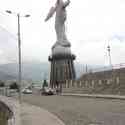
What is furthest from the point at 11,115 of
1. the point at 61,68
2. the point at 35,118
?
the point at 61,68

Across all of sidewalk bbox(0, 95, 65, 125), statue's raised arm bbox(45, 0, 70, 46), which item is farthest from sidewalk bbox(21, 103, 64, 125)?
statue's raised arm bbox(45, 0, 70, 46)

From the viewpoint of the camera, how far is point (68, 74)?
9031cm

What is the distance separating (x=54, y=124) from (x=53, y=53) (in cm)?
7823

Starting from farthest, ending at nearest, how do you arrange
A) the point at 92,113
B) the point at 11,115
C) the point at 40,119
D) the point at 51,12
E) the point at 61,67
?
the point at 61,67
the point at 51,12
the point at 11,115
the point at 92,113
the point at 40,119

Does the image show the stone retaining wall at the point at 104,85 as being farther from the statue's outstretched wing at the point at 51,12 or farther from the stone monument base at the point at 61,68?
the statue's outstretched wing at the point at 51,12

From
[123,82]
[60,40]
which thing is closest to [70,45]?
[60,40]

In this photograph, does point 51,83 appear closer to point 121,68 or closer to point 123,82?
point 121,68

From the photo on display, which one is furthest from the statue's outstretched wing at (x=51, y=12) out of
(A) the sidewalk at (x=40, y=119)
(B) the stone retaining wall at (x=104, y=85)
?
(A) the sidewalk at (x=40, y=119)

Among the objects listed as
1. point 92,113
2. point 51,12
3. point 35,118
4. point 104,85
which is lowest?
point 35,118

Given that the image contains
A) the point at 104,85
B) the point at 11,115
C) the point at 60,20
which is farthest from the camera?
the point at 60,20

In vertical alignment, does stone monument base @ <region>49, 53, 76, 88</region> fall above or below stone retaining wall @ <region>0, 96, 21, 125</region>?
above

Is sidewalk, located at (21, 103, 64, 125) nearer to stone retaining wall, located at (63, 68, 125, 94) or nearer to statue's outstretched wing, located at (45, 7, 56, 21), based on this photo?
stone retaining wall, located at (63, 68, 125, 94)

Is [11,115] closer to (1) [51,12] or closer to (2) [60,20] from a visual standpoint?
(2) [60,20]

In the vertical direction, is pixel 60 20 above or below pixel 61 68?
above
